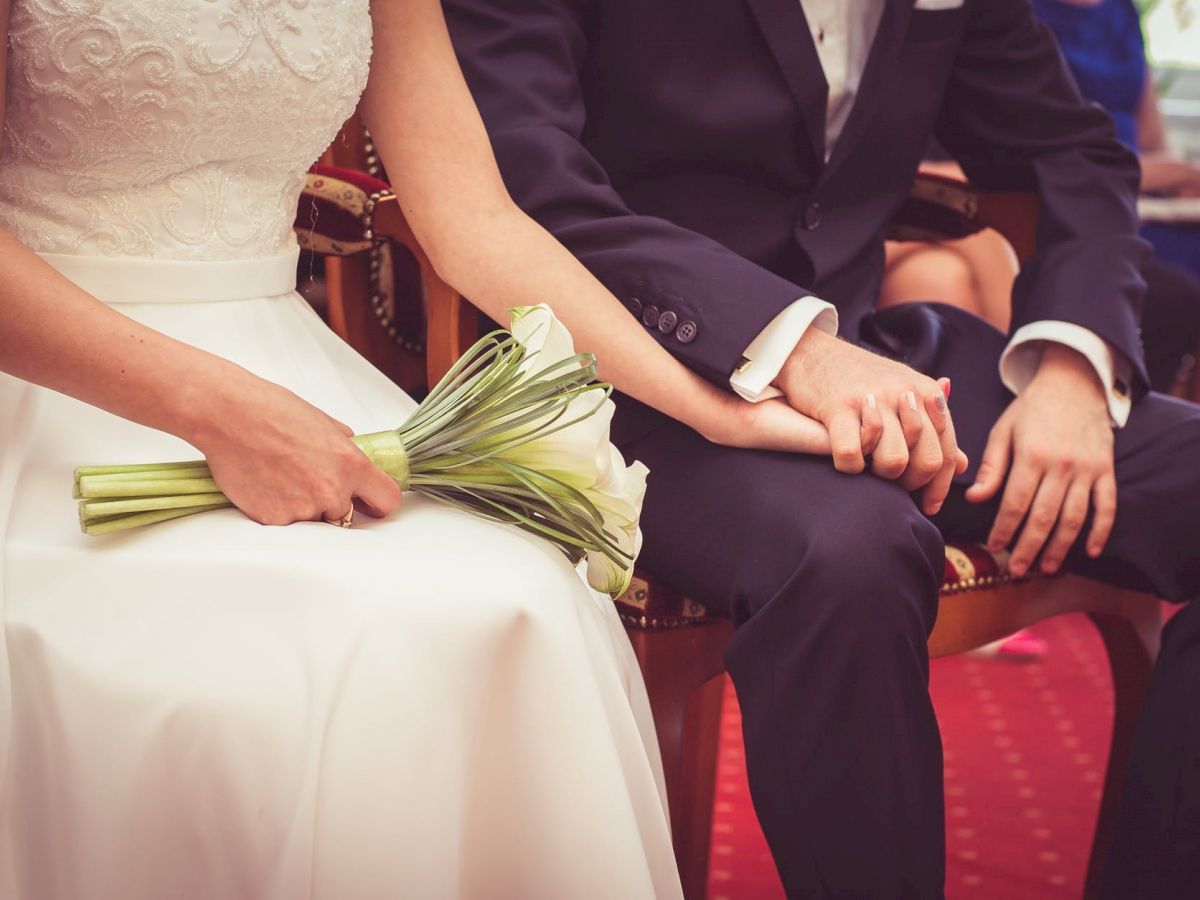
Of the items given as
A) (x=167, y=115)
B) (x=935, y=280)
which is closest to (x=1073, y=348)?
(x=167, y=115)

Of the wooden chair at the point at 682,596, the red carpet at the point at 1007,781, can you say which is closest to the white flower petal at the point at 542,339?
the wooden chair at the point at 682,596

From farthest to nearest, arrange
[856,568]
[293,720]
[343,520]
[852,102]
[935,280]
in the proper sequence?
[935,280], [852,102], [856,568], [343,520], [293,720]

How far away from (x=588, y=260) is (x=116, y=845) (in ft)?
2.14

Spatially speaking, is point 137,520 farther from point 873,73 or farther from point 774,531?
point 873,73

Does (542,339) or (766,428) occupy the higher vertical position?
(542,339)

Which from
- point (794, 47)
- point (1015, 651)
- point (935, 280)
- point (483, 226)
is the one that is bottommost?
point (1015, 651)

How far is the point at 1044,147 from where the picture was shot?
1.52m

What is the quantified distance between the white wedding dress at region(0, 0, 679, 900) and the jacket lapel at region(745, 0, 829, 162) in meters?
0.52

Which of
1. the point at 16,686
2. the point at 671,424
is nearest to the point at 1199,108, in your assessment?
the point at 671,424

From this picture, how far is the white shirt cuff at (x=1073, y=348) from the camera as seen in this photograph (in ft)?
4.26

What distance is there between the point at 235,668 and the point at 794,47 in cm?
83

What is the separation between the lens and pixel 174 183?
3.17 feet

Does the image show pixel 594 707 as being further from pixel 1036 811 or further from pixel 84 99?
pixel 1036 811

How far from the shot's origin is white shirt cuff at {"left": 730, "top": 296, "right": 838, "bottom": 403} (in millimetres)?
1079
